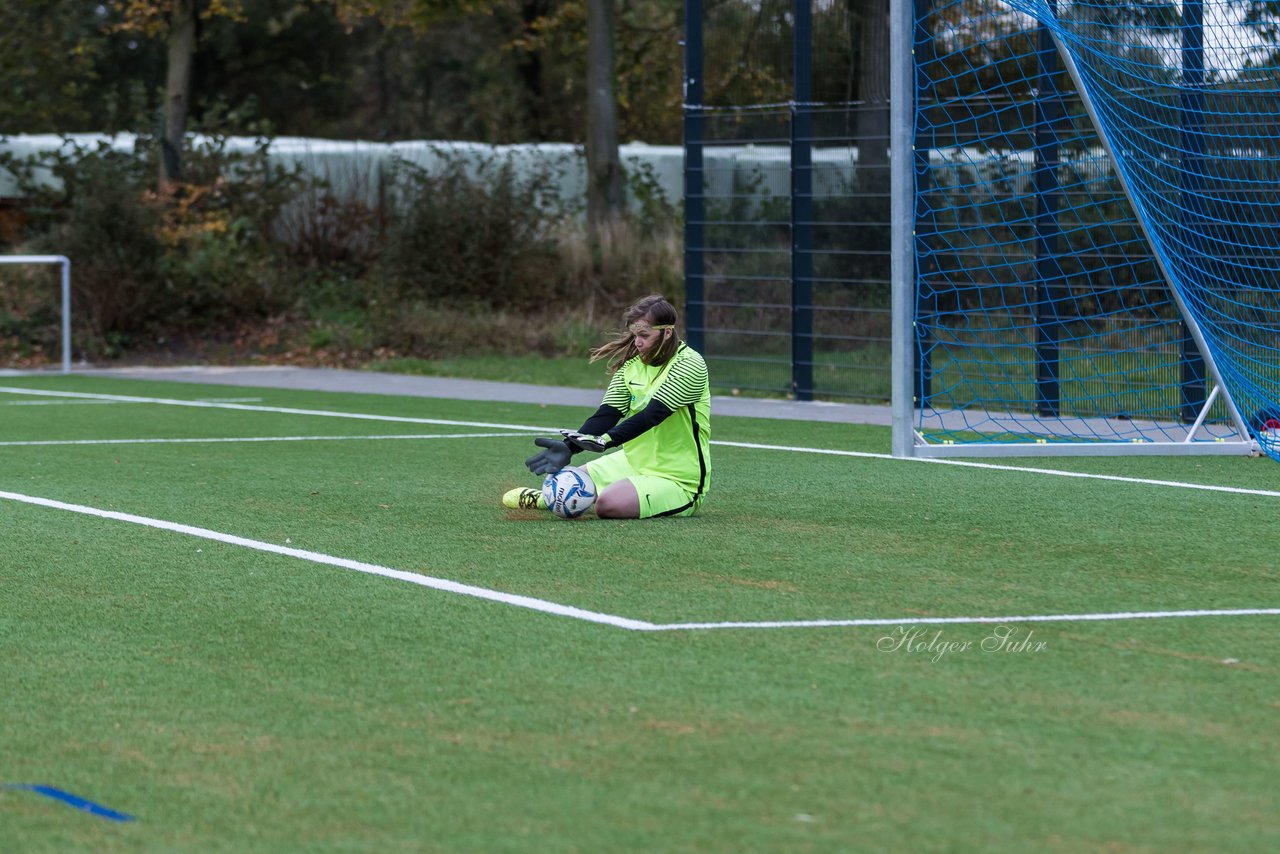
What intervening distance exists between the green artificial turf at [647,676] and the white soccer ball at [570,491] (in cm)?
9

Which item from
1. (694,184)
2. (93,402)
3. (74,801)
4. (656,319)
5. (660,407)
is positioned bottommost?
(74,801)

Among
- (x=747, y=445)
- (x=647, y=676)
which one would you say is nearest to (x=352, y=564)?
(x=647, y=676)

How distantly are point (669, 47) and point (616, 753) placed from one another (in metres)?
27.7

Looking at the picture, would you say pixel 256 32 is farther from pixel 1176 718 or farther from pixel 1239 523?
A: pixel 1176 718

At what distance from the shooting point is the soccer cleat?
886 cm

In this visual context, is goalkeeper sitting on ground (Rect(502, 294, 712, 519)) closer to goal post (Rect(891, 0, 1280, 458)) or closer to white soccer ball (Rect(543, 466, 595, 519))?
white soccer ball (Rect(543, 466, 595, 519))

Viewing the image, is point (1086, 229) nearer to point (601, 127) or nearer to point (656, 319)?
point (656, 319)

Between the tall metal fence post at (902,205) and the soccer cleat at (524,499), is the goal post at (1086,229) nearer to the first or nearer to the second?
the tall metal fence post at (902,205)

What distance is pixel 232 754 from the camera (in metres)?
4.66

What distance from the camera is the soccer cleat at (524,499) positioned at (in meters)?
8.86

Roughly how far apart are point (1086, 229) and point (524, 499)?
670 centimetres

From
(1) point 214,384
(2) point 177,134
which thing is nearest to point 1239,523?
(1) point 214,384

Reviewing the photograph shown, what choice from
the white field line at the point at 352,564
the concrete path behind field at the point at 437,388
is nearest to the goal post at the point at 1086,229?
the concrete path behind field at the point at 437,388

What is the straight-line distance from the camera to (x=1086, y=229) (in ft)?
45.6
